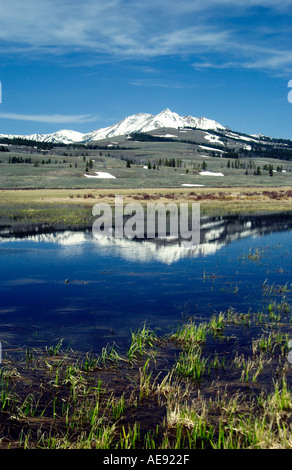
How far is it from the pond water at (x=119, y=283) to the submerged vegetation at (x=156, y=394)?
111cm

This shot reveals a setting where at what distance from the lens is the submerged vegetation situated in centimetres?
614

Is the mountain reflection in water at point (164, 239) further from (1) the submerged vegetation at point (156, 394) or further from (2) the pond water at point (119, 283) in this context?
(1) the submerged vegetation at point (156, 394)

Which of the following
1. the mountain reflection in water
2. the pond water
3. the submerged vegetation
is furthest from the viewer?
the mountain reflection in water

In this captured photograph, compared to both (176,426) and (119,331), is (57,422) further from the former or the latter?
(119,331)

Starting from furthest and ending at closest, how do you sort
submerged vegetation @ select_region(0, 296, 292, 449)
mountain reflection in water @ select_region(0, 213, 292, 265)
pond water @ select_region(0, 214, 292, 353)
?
mountain reflection in water @ select_region(0, 213, 292, 265) < pond water @ select_region(0, 214, 292, 353) < submerged vegetation @ select_region(0, 296, 292, 449)

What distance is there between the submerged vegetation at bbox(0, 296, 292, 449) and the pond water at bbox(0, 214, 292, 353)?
111 centimetres

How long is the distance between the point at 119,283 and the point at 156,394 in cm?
883

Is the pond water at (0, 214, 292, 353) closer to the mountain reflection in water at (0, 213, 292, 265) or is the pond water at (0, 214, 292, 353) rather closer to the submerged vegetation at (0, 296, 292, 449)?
the mountain reflection in water at (0, 213, 292, 265)

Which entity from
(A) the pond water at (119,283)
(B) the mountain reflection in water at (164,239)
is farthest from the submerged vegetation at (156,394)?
(B) the mountain reflection in water at (164,239)

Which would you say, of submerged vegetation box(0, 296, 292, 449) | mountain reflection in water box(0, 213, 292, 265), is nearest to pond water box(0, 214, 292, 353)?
mountain reflection in water box(0, 213, 292, 265)

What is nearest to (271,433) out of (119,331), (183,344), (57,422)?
(57,422)

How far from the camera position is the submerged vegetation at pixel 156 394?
614 cm

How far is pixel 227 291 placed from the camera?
1489 centimetres
